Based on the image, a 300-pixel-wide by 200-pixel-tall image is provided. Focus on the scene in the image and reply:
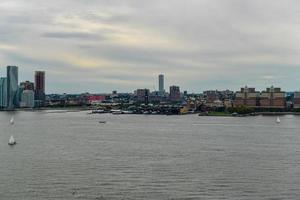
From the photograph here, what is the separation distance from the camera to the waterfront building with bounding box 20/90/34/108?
103 m

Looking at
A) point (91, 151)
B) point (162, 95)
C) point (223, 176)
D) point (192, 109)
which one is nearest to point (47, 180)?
point (223, 176)

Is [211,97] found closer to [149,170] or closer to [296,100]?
[296,100]

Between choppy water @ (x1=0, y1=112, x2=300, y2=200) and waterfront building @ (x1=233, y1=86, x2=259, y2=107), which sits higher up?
waterfront building @ (x1=233, y1=86, x2=259, y2=107)

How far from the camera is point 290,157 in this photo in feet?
66.9

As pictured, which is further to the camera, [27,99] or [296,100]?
[27,99]

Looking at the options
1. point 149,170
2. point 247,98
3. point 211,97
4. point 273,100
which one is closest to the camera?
point 149,170

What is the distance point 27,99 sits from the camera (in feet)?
340

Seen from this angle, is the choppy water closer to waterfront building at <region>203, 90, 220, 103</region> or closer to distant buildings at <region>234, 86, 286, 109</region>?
distant buildings at <region>234, 86, 286, 109</region>

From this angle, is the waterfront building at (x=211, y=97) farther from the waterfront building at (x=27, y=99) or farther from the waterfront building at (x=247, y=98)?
the waterfront building at (x=27, y=99)

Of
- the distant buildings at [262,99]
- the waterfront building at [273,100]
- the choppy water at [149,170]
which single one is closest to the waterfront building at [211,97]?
the distant buildings at [262,99]

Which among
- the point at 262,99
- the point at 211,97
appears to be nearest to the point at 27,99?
the point at 211,97

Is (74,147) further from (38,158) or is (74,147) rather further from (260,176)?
(260,176)

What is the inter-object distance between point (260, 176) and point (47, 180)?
5580 mm

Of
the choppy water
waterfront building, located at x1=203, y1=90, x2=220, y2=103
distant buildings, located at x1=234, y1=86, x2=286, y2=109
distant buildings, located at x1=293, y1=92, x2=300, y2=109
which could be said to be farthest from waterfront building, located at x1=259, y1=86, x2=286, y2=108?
the choppy water
